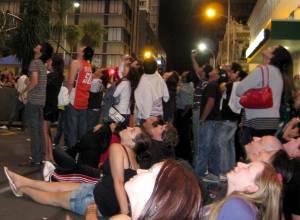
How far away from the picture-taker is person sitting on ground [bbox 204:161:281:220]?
2918 millimetres

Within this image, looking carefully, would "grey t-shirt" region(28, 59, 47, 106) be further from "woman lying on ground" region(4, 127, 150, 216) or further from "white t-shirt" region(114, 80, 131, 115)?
"woman lying on ground" region(4, 127, 150, 216)

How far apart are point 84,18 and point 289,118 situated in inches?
3283

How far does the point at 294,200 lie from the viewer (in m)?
4.27

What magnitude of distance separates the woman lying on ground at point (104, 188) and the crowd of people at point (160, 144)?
0.01 meters

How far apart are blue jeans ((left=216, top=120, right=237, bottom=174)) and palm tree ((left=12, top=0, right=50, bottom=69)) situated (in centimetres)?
2429

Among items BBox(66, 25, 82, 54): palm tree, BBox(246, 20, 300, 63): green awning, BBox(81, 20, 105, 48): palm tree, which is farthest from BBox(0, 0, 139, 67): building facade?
BBox(246, 20, 300, 63): green awning

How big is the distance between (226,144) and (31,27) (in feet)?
83.1

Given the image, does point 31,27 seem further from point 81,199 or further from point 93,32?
point 93,32

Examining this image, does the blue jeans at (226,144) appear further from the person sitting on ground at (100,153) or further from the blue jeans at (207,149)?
the person sitting on ground at (100,153)

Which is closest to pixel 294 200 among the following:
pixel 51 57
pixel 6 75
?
pixel 51 57

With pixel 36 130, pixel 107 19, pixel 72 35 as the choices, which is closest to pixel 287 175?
pixel 36 130

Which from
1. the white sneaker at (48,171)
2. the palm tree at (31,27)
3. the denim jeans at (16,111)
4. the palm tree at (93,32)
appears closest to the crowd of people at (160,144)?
the white sneaker at (48,171)

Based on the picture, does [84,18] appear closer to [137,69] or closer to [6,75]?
[6,75]

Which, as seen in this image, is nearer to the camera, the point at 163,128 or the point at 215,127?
the point at 163,128
